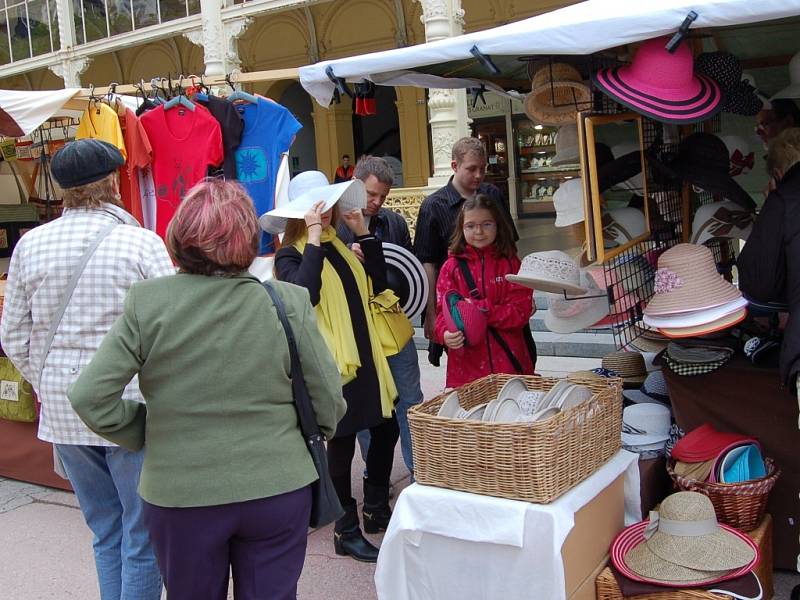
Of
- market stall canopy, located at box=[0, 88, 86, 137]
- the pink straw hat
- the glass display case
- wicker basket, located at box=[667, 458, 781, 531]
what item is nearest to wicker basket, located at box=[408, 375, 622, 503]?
wicker basket, located at box=[667, 458, 781, 531]

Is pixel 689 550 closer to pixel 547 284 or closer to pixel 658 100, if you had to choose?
pixel 547 284

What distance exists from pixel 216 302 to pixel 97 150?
926 millimetres

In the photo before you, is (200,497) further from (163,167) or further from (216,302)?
(163,167)

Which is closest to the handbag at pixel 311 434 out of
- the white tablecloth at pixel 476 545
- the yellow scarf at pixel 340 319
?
the white tablecloth at pixel 476 545

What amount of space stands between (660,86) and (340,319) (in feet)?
4.91

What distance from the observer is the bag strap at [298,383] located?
2148 millimetres

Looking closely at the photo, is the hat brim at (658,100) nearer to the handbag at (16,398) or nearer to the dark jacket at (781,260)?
the dark jacket at (781,260)

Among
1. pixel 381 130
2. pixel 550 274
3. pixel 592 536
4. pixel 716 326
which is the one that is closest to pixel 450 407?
pixel 592 536

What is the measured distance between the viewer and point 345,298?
3.40 meters

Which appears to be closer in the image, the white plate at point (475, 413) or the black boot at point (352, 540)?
the white plate at point (475, 413)

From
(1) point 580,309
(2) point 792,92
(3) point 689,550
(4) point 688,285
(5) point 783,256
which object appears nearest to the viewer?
(3) point 689,550

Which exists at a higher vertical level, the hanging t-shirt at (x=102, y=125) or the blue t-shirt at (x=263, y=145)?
the hanging t-shirt at (x=102, y=125)

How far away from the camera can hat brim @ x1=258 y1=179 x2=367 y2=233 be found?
10.6 feet

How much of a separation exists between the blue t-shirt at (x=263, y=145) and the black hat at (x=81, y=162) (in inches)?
76.1
